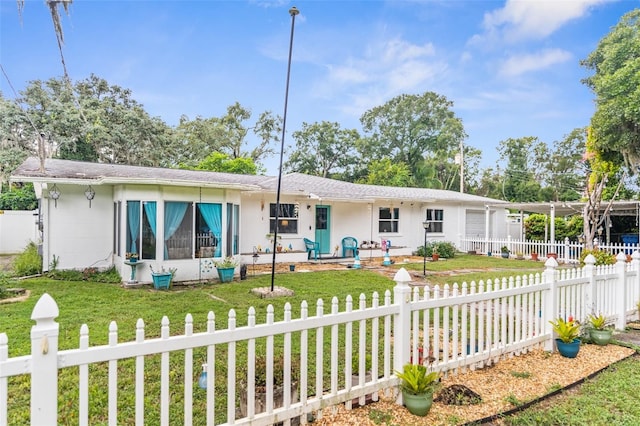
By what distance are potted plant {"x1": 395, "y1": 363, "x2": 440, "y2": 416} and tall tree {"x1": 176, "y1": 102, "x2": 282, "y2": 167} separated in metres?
27.1

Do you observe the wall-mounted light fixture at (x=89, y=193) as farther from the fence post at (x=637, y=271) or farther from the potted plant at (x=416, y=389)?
the fence post at (x=637, y=271)

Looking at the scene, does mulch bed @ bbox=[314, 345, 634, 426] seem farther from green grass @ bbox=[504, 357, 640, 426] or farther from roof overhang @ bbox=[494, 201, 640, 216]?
roof overhang @ bbox=[494, 201, 640, 216]

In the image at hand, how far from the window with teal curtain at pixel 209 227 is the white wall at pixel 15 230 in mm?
11407

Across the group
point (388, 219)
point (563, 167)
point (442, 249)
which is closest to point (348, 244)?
point (388, 219)

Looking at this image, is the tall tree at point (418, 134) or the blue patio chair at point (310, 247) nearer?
the blue patio chair at point (310, 247)

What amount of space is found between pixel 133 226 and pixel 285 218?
597 cm

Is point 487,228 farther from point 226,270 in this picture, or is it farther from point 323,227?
point 226,270

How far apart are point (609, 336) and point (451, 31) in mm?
15130

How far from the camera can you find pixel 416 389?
3.15 meters

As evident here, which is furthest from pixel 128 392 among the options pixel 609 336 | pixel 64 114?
pixel 64 114

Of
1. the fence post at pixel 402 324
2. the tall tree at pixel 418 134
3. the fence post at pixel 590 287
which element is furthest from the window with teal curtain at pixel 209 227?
the tall tree at pixel 418 134

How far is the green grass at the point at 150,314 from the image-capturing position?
3361mm

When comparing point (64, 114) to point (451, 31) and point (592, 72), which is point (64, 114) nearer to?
point (451, 31)

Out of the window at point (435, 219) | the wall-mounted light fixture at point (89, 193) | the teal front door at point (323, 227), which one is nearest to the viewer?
the wall-mounted light fixture at point (89, 193)
